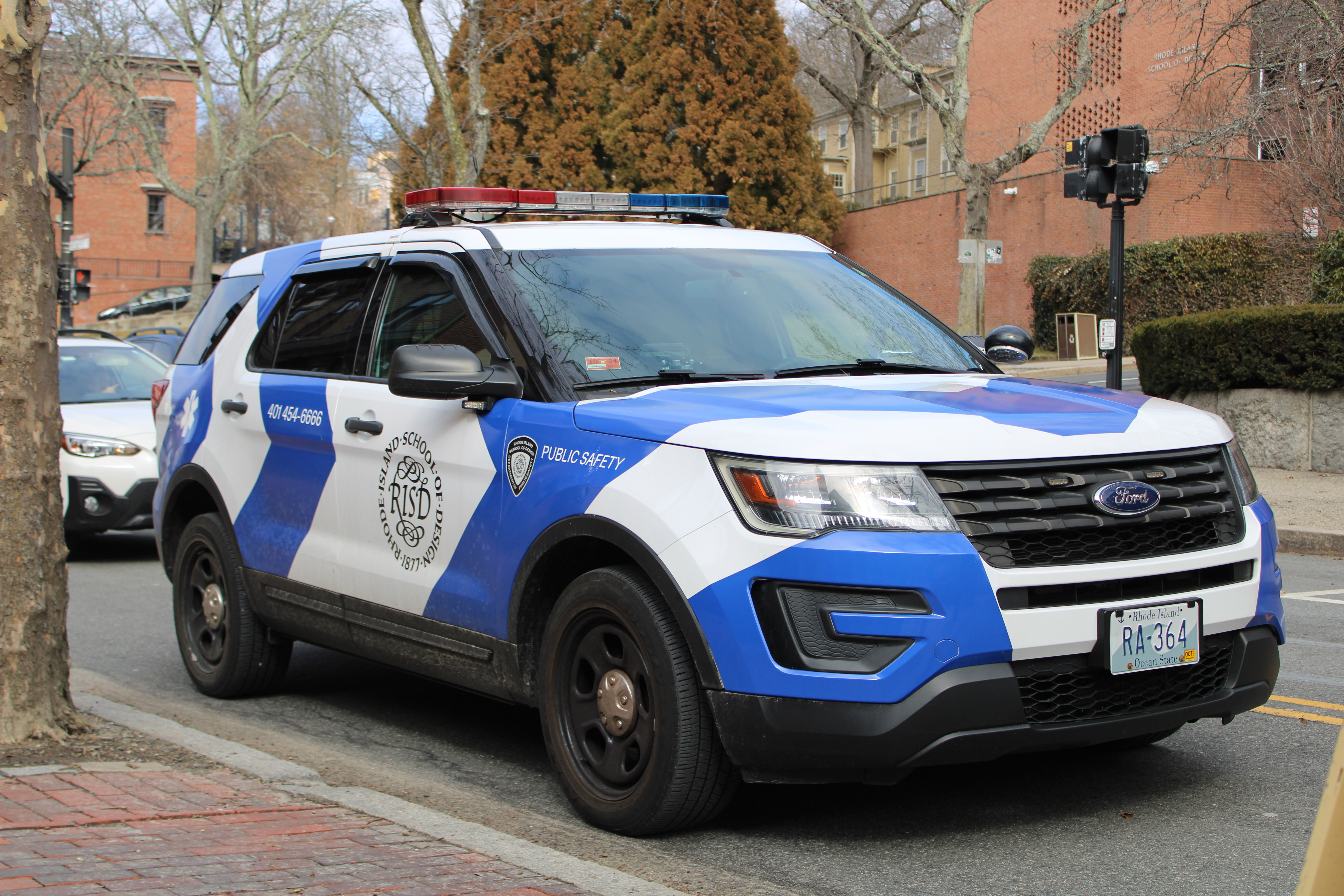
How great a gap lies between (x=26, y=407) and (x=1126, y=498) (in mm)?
3728

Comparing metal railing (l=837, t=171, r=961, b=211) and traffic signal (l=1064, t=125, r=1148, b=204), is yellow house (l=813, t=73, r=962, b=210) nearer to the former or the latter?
metal railing (l=837, t=171, r=961, b=211)

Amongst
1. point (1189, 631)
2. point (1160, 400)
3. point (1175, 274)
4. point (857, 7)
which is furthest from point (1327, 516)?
point (1175, 274)

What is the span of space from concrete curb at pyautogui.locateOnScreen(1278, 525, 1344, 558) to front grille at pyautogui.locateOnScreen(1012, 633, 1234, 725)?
747cm

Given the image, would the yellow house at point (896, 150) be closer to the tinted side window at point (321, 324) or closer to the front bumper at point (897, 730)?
the tinted side window at point (321, 324)

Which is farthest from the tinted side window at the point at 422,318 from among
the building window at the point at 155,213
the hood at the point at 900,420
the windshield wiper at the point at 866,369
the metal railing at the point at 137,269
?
the building window at the point at 155,213

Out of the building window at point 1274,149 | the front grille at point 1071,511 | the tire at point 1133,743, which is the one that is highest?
the building window at point 1274,149

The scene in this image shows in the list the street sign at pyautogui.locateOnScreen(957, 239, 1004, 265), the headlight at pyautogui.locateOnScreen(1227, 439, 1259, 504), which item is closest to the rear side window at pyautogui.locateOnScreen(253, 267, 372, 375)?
the headlight at pyautogui.locateOnScreen(1227, 439, 1259, 504)

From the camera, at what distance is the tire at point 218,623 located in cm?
618

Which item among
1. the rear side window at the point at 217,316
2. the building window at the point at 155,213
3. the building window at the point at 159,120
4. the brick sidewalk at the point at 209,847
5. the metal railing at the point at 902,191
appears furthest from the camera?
the building window at the point at 155,213

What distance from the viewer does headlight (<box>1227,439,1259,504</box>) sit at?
418cm

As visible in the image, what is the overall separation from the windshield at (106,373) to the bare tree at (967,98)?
17.5 meters

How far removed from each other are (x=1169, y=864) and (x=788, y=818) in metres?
1.14

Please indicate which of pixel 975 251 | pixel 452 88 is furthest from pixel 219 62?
pixel 975 251

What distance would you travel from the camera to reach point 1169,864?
382cm
